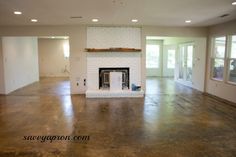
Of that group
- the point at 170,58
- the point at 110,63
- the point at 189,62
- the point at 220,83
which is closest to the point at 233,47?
the point at 220,83

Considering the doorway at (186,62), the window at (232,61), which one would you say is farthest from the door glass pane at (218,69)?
the doorway at (186,62)

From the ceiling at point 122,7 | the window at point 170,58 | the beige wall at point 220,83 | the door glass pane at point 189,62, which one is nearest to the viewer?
the ceiling at point 122,7

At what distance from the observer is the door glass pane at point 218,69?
6777mm

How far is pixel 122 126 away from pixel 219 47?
4.81 metres

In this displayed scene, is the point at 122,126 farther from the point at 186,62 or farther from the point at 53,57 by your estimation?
the point at 53,57

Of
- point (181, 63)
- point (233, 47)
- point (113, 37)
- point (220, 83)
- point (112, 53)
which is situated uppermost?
point (113, 37)

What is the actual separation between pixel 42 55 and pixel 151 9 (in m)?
9.77

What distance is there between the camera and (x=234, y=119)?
466 centimetres

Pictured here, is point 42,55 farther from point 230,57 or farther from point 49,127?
point 230,57

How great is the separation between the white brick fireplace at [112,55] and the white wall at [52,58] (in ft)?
19.5

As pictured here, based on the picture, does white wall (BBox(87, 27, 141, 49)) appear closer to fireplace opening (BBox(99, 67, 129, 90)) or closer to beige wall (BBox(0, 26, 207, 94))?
beige wall (BBox(0, 26, 207, 94))

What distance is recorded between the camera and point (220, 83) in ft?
22.0

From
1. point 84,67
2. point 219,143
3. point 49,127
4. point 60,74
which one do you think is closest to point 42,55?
point 60,74

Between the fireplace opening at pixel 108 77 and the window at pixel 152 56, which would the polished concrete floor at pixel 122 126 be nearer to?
the fireplace opening at pixel 108 77
